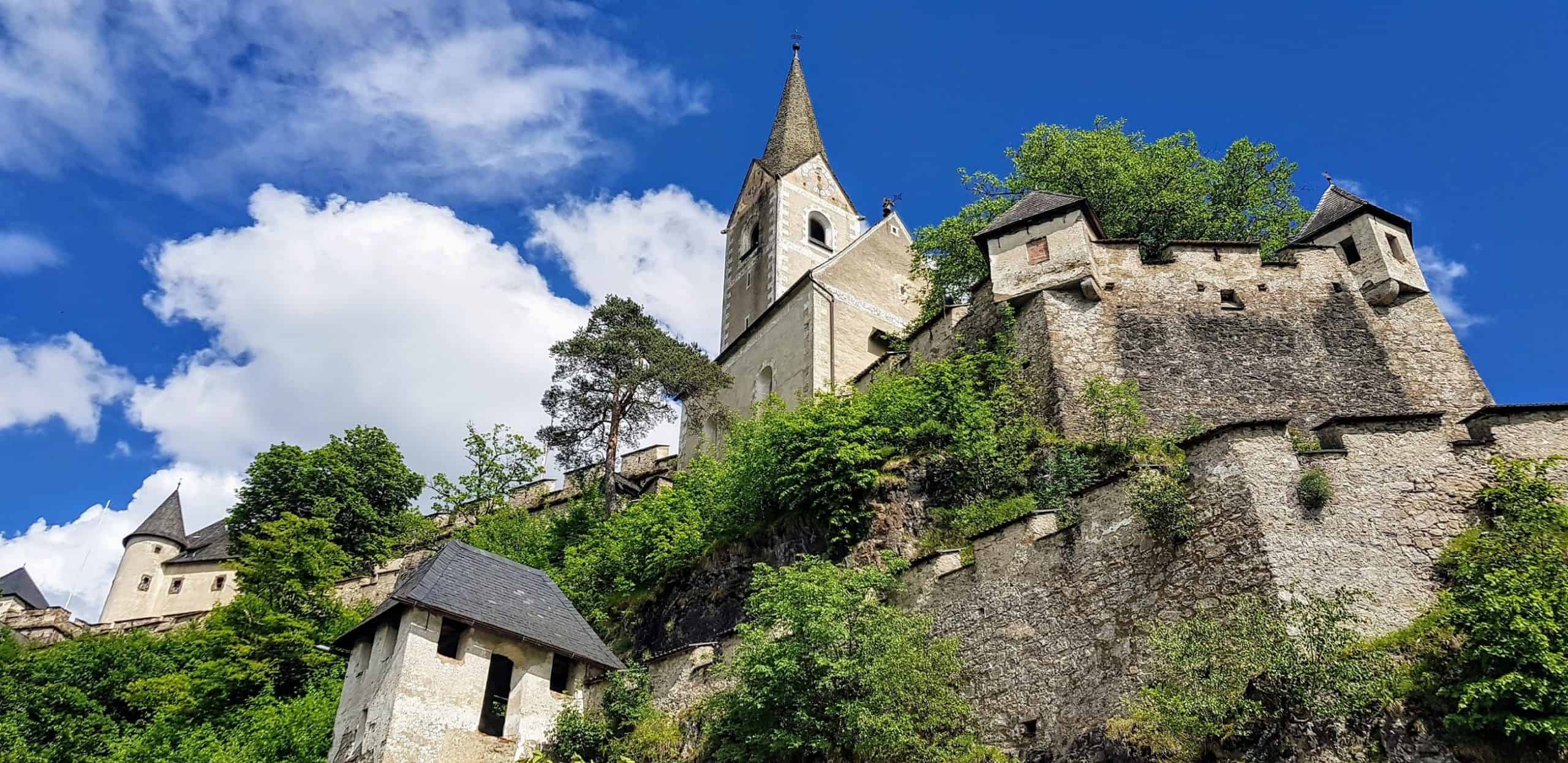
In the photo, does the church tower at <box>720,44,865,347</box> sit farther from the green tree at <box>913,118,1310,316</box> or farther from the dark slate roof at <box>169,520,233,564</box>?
the dark slate roof at <box>169,520,233,564</box>

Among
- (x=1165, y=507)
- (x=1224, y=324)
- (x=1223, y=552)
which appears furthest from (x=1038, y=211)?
(x=1223, y=552)

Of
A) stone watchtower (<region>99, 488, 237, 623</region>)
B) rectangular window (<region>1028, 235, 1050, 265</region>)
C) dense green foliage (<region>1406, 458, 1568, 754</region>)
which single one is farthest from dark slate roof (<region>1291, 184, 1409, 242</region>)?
stone watchtower (<region>99, 488, 237, 623</region>)

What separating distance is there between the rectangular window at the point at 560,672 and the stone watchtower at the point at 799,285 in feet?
35.7

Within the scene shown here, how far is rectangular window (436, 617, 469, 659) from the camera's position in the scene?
59.0ft

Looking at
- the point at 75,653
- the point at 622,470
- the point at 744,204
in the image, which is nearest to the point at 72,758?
the point at 75,653

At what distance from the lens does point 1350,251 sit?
22.3 meters

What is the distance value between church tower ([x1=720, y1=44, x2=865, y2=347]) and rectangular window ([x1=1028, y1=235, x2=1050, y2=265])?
15.0m

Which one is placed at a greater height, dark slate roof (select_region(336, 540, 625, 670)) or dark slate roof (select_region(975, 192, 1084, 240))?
dark slate roof (select_region(975, 192, 1084, 240))

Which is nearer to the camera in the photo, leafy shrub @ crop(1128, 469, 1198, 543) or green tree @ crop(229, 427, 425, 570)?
leafy shrub @ crop(1128, 469, 1198, 543)

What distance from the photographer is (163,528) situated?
46.0 meters

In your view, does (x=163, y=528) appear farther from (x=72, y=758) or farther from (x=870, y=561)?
(x=870, y=561)

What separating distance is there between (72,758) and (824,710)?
2097cm

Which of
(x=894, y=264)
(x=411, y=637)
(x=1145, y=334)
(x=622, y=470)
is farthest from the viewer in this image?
(x=622, y=470)

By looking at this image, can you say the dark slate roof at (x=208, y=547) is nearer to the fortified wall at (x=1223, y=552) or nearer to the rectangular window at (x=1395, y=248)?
the fortified wall at (x=1223, y=552)
